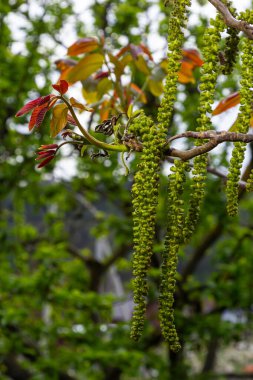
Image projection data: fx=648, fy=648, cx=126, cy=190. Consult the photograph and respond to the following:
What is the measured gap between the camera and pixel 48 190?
14.8 ft

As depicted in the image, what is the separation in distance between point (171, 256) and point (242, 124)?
0.68 ft

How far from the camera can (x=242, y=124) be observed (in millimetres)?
877

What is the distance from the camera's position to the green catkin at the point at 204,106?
0.84 m

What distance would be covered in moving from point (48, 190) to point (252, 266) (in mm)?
1499

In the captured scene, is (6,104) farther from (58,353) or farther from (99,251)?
(99,251)

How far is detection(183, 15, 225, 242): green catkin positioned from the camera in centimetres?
84

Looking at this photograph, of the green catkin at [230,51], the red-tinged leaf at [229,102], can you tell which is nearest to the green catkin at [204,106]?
the green catkin at [230,51]

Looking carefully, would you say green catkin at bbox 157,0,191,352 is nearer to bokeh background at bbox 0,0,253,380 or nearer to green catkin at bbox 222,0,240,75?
green catkin at bbox 222,0,240,75

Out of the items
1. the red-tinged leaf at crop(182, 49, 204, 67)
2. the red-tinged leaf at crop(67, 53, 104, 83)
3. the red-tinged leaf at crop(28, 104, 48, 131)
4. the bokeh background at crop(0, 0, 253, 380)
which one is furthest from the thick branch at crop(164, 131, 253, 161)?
the bokeh background at crop(0, 0, 253, 380)

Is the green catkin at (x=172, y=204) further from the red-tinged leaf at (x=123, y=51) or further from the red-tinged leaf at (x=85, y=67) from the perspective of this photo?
the red-tinged leaf at (x=123, y=51)

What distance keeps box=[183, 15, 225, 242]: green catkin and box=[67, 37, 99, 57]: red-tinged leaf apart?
851 millimetres

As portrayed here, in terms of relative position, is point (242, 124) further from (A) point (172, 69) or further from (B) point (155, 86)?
(B) point (155, 86)

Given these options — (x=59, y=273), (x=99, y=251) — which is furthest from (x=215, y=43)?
(x=99, y=251)

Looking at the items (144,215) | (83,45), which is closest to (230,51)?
(144,215)
